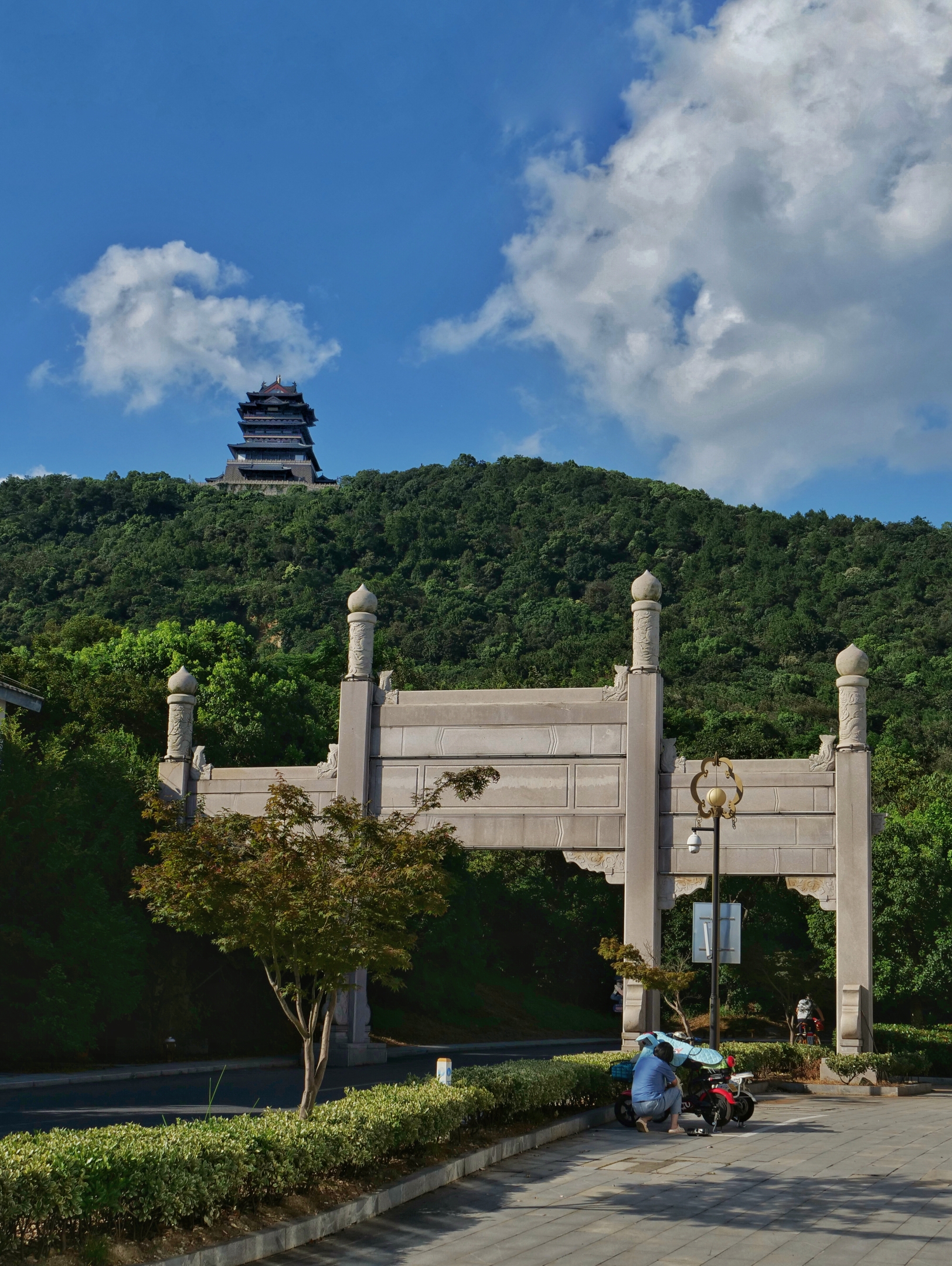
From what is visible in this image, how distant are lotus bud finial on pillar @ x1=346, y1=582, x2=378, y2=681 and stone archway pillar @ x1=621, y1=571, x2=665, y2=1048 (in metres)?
5.05

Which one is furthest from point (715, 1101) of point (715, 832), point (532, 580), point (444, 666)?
point (532, 580)

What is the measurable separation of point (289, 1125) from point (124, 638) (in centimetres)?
3391

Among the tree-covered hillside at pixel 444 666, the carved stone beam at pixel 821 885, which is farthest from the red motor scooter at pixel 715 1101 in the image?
the carved stone beam at pixel 821 885

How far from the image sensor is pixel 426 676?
199 feet

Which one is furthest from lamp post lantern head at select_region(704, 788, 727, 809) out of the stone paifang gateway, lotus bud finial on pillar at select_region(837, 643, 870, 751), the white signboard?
lotus bud finial on pillar at select_region(837, 643, 870, 751)

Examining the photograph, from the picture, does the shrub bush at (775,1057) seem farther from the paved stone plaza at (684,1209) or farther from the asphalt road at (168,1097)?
the paved stone plaza at (684,1209)

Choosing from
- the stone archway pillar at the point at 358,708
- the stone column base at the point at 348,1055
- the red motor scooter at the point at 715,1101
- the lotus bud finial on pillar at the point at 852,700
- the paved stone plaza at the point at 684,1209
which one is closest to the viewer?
the paved stone plaza at the point at 684,1209

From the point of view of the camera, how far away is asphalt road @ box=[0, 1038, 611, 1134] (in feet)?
50.5

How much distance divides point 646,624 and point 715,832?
201 inches

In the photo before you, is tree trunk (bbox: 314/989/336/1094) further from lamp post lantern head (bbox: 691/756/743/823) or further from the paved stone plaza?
lamp post lantern head (bbox: 691/756/743/823)

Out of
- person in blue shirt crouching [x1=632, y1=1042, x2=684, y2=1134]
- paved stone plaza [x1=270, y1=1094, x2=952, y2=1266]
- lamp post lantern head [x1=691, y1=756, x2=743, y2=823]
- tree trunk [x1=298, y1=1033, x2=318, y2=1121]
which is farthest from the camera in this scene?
lamp post lantern head [x1=691, y1=756, x2=743, y2=823]

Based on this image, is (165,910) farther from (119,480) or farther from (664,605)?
(119,480)

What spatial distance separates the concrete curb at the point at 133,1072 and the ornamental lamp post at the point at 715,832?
899 cm

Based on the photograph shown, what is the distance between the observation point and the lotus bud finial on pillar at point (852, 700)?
22.4m
